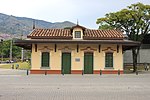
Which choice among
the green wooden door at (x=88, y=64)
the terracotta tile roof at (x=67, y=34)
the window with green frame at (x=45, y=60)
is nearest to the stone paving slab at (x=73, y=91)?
the window with green frame at (x=45, y=60)

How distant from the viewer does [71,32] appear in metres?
37.8

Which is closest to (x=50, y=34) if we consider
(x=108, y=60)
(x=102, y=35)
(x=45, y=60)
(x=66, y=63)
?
(x=45, y=60)

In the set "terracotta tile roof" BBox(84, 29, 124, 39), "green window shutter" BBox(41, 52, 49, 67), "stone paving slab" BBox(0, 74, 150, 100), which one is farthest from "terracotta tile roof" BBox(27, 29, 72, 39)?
"stone paving slab" BBox(0, 74, 150, 100)

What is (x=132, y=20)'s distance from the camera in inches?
1688

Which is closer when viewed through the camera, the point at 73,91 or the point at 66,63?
the point at 73,91

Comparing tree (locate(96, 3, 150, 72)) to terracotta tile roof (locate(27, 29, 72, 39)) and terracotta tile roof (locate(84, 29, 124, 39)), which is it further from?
terracotta tile roof (locate(27, 29, 72, 39))

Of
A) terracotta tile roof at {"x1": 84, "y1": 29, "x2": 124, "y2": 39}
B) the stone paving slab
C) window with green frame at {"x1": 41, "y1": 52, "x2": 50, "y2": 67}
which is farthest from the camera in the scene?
terracotta tile roof at {"x1": 84, "y1": 29, "x2": 124, "y2": 39}

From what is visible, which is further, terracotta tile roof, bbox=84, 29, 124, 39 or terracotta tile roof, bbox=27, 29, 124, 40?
terracotta tile roof, bbox=84, 29, 124, 39

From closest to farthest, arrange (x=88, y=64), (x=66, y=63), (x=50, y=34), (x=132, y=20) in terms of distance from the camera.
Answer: (x=66, y=63)
(x=88, y=64)
(x=50, y=34)
(x=132, y=20)

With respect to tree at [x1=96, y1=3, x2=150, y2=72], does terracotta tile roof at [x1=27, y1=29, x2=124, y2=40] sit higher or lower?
lower

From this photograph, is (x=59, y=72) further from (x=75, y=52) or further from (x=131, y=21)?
(x=131, y=21)

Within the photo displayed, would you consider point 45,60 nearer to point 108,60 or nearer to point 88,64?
point 88,64

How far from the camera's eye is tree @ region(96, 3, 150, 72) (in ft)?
139

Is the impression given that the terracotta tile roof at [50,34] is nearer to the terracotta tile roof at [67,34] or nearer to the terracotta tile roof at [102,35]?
the terracotta tile roof at [67,34]
